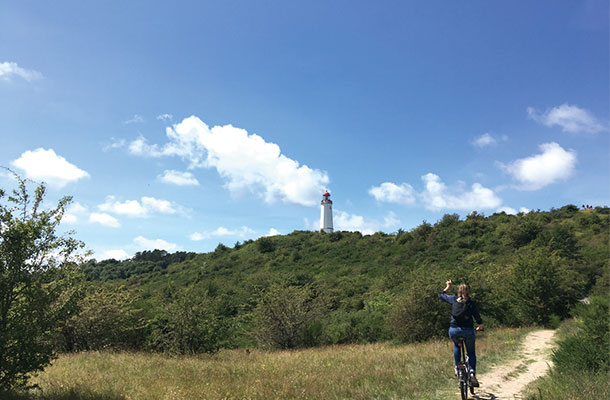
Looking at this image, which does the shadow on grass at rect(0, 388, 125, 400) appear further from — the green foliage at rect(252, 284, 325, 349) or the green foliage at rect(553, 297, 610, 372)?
the green foliage at rect(252, 284, 325, 349)

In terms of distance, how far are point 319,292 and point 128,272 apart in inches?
2958

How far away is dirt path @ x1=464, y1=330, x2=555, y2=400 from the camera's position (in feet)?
22.1

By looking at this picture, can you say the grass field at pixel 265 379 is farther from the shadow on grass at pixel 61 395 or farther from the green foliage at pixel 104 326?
the green foliage at pixel 104 326

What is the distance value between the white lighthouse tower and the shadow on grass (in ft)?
236

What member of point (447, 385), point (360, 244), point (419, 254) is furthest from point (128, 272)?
point (447, 385)

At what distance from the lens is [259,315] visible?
54.3 ft

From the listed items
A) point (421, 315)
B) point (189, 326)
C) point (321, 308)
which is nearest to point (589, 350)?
point (421, 315)

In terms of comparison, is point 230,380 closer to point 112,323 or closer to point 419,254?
point 112,323

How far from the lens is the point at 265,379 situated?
793 centimetres

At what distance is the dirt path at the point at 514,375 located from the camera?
6723 mm

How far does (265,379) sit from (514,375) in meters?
5.91

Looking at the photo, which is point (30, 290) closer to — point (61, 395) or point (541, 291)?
point (61, 395)

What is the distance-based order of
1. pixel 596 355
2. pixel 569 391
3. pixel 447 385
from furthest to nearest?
pixel 447 385, pixel 596 355, pixel 569 391

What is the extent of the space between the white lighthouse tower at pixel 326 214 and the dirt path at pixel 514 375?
2646 inches
